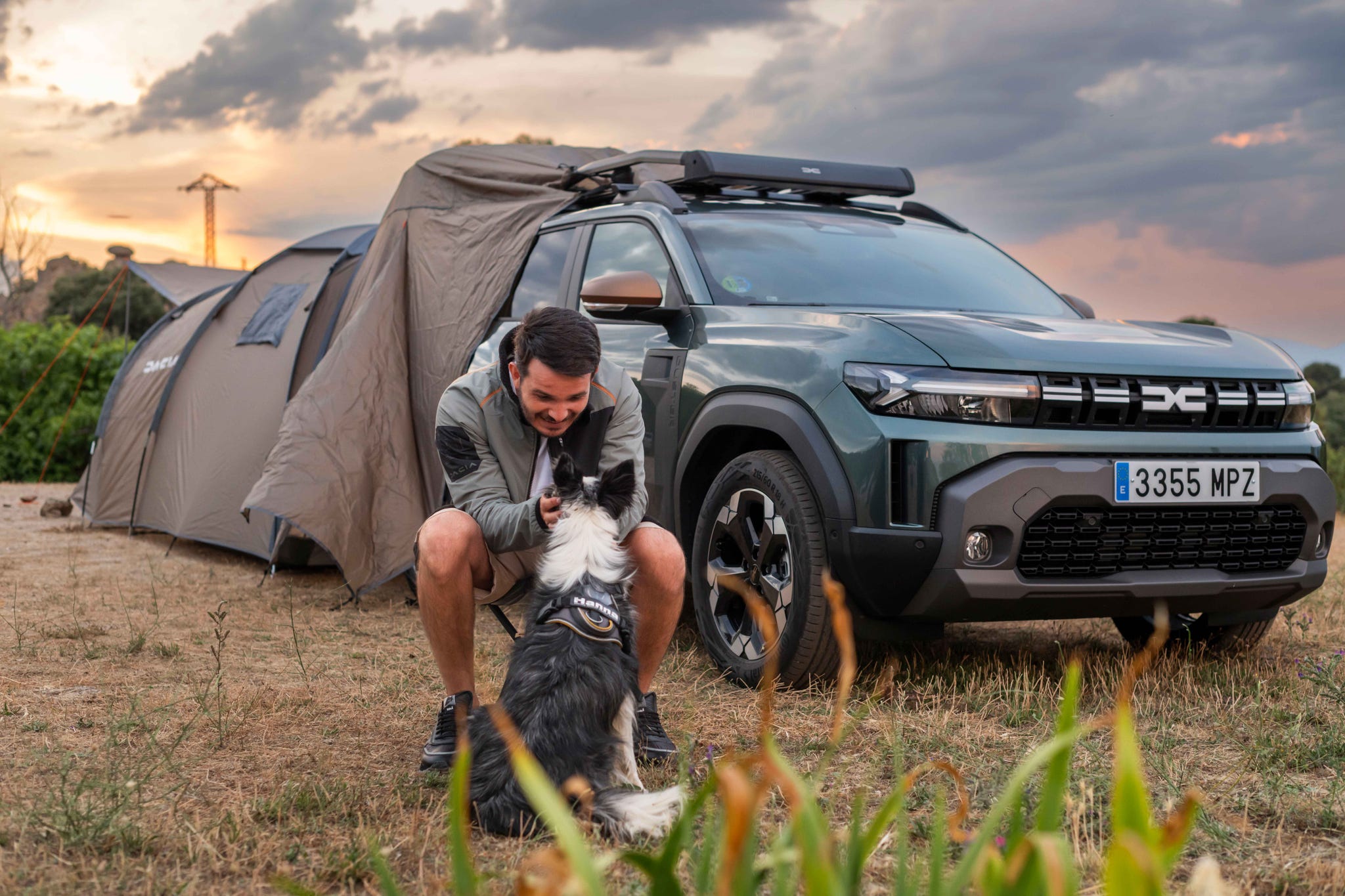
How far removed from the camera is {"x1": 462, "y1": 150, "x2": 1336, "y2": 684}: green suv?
3.68m

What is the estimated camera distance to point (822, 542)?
3859 mm

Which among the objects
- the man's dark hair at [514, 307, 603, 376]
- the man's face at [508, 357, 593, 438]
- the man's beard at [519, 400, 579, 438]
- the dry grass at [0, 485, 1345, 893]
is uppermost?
the man's dark hair at [514, 307, 603, 376]

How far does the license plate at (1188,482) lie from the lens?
12.3 feet

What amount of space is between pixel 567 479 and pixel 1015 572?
1.61m

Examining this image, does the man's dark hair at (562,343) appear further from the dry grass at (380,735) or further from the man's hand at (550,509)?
the dry grass at (380,735)

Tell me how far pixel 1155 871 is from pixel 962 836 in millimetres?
507

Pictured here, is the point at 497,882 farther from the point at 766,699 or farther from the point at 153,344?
the point at 153,344

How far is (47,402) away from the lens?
13.5m

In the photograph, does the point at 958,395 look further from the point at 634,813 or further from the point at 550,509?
the point at 634,813

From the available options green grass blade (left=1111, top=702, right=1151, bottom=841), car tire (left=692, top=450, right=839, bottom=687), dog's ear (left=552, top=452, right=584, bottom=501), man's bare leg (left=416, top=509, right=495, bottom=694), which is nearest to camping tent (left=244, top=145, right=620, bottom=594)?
car tire (left=692, top=450, right=839, bottom=687)

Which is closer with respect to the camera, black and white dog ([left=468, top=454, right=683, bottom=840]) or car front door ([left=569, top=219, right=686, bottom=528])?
black and white dog ([left=468, top=454, right=683, bottom=840])

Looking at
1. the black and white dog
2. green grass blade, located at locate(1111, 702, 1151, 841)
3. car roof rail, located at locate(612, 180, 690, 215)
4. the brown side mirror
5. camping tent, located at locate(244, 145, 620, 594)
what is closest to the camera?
green grass blade, located at locate(1111, 702, 1151, 841)

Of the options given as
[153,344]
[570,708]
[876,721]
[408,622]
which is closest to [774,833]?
[570,708]

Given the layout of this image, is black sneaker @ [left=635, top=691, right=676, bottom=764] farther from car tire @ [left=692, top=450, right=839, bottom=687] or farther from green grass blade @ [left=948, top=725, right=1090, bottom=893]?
green grass blade @ [left=948, top=725, right=1090, bottom=893]
